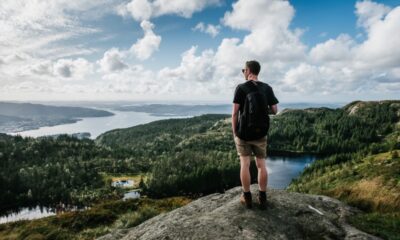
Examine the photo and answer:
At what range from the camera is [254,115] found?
11.6m

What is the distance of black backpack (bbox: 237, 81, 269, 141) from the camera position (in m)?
11.6

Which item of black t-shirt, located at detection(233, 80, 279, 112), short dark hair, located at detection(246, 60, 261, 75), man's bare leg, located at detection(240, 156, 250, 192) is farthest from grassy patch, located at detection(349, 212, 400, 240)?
short dark hair, located at detection(246, 60, 261, 75)

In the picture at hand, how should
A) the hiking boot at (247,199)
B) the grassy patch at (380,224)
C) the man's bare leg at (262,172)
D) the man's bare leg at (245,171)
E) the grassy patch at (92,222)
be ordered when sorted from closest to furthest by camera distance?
the grassy patch at (380,224), the man's bare leg at (245,171), the man's bare leg at (262,172), the hiking boot at (247,199), the grassy patch at (92,222)

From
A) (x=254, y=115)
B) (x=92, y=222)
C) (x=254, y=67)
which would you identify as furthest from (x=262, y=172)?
(x=92, y=222)

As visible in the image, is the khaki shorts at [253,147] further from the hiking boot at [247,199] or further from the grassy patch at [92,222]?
the grassy patch at [92,222]

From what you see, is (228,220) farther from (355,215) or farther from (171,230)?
(355,215)

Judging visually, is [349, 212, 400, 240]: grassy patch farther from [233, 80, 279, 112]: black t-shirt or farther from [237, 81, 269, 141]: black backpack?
[233, 80, 279, 112]: black t-shirt

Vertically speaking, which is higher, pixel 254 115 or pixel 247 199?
pixel 254 115

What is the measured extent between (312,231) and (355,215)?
12.6 ft

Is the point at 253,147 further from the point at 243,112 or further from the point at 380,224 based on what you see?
the point at 380,224

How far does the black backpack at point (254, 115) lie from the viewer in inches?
456

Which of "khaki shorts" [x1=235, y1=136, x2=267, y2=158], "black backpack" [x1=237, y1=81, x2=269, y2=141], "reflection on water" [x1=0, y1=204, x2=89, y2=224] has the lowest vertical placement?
"reflection on water" [x1=0, y1=204, x2=89, y2=224]

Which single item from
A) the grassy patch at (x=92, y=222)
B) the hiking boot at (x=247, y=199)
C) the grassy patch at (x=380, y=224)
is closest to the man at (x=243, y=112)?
the hiking boot at (x=247, y=199)

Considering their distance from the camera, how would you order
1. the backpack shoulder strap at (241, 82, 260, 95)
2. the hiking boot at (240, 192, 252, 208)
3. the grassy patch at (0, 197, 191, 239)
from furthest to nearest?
1. the grassy patch at (0, 197, 191, 239)
2. the hiking boot at (240, 192, 252, 208)
3. the backpack shoulder strap at (241, 82, 260, 95)
